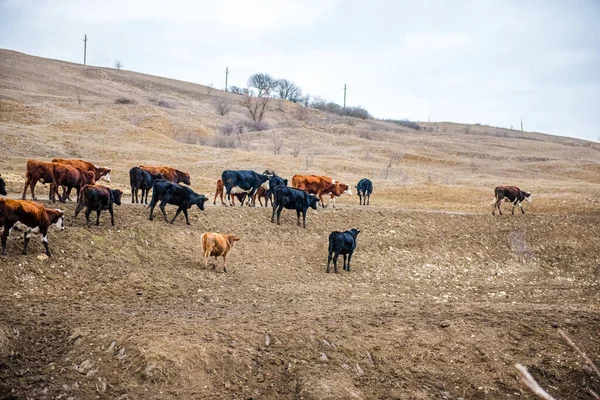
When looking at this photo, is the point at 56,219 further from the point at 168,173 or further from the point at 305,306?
the point at 168,173

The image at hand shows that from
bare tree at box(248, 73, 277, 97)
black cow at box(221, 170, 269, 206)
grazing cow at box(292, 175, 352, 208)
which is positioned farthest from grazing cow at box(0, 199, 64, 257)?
bare tree at box(248, 73, 277, 97)

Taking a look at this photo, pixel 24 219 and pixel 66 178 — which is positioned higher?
pixel 66 178

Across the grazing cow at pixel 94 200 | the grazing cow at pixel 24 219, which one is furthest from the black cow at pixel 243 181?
the grazing cow at pixel 24 219

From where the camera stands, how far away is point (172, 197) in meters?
19.3

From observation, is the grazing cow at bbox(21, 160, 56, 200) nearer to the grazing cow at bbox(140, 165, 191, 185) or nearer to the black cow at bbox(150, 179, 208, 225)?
the black cow at bbox(150, 179, 208, 225)

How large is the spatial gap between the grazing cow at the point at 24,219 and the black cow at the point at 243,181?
1008cm

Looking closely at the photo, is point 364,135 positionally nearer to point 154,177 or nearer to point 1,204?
point 154,177

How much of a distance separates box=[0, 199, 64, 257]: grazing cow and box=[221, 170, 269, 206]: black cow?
33.1ft

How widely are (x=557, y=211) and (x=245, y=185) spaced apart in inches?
714

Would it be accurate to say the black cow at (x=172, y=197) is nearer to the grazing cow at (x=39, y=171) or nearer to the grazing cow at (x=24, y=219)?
the grazing cow at (x=39, y=171)

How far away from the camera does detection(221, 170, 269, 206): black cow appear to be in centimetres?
2400

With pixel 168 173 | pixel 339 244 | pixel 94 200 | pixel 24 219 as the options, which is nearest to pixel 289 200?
pixel 339 244

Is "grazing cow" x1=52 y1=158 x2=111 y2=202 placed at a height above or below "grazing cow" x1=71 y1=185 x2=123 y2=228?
above

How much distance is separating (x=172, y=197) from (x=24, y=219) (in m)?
6.12
